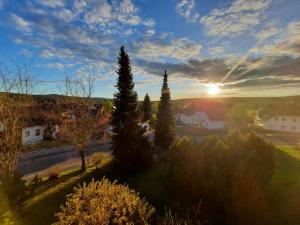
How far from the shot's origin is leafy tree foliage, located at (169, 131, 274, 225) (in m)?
14.1

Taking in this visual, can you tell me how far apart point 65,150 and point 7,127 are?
3005 centimetres

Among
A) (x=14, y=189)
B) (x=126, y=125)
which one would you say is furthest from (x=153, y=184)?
(x=14, y=189)

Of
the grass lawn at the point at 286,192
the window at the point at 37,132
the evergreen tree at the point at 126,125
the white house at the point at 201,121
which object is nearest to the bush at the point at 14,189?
the evergreen tree at the point at 126,125

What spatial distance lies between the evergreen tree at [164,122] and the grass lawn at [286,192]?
16.9 m

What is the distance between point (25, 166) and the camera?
1366 inches

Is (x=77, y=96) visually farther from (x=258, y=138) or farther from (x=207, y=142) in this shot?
(x=258, y=138)

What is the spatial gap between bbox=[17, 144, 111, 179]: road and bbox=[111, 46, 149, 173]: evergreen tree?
12182 millimetres

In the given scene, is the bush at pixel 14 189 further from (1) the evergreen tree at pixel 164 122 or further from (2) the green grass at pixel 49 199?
(1) the evergreen tree at pixel 164 122

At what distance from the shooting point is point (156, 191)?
19.0 meters

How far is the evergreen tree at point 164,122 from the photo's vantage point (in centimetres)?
3662

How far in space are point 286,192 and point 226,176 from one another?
5206mm

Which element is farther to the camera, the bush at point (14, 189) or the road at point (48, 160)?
the road at point (48, 160)

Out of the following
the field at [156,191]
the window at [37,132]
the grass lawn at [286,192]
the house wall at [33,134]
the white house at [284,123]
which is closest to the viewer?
the grass lawn at [286,192]

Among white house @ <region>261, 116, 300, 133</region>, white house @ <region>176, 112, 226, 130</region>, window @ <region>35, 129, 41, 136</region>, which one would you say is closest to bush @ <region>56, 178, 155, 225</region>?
window @ <region>35, 129, 41, 136</region>
